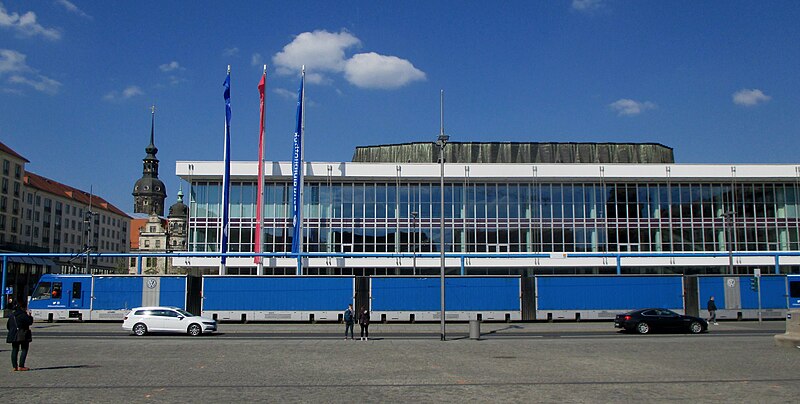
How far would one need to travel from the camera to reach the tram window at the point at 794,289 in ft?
130

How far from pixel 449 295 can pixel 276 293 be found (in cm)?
991

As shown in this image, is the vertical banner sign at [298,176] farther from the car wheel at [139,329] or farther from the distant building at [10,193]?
the distant building at [10,193]

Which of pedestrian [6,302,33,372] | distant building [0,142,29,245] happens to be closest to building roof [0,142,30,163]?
distant building [0,142,29,245]

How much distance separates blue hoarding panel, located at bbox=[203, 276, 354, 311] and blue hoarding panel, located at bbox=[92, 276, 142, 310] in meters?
3.97

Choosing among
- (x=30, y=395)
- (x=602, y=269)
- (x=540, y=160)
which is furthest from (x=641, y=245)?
(x=30, y=395)


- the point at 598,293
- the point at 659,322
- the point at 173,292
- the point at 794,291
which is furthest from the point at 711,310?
the point at 173,292

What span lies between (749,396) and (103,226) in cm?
14225

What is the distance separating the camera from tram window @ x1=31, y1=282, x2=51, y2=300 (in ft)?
130

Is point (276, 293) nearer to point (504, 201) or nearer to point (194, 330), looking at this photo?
point (194, 330)

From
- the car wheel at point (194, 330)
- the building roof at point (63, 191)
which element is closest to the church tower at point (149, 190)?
the building roof at point (63, 191)

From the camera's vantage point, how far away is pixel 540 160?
65.9 meters

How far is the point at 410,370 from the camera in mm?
16609

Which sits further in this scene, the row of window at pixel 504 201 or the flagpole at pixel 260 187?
the row of window at pixel 504 201

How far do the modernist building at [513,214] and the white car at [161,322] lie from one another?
22.3m
